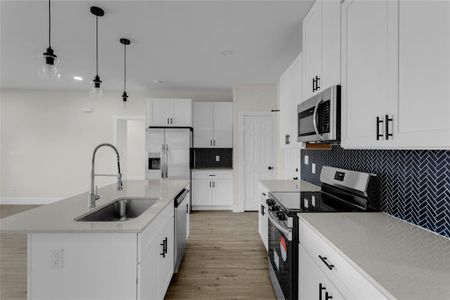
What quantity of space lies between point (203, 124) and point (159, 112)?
3.13 feet

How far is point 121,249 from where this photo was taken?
1340 millimetres

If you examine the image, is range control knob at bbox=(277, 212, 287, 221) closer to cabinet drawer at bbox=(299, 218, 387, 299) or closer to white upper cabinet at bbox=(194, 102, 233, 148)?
cabinet drawer at bbox=(299, 218, 387, 299)

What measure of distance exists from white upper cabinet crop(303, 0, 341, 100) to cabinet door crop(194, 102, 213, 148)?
3.11 m

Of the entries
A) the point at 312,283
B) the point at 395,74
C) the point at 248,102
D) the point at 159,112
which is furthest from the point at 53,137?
the point at 395,74

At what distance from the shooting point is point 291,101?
272cm

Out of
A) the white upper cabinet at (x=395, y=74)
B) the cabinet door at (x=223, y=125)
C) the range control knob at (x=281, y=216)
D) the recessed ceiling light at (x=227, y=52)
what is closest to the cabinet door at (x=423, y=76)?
the white upper cabinet at (x=395, y=74)

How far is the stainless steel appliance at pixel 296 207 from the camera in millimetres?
1570

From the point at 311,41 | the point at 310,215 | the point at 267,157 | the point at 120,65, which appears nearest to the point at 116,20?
the point at 120,65

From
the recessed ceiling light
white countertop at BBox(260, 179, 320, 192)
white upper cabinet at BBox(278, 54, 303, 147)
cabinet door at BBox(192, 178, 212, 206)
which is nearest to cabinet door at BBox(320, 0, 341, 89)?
white upper cabinet at BBox(278, 54, 303, 147)

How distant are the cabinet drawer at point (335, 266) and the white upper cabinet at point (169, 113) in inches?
153

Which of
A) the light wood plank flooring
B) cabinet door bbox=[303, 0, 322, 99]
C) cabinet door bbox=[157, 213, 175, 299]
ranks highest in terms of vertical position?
cabinet door bbox=[303, 0, 322, 99]

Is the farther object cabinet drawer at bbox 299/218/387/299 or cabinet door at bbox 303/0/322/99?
cabinet door at bbox 303/0/322/99

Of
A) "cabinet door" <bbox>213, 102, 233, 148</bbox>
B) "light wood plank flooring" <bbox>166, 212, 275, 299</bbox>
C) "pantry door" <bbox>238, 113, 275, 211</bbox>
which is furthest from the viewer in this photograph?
"cabinet door" <bbox>213, 102, 233, 148</bbox>

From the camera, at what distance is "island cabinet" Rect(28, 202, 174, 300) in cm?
131
